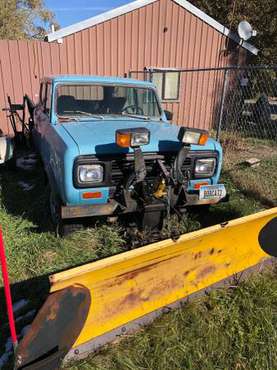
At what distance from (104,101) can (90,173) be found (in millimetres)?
1640

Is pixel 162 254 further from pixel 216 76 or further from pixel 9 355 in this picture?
pixel 216 76

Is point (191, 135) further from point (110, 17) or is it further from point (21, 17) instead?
point (21, 17)

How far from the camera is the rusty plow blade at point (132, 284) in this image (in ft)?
6.31

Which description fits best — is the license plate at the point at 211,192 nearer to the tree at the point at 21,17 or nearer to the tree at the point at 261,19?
the tree at the point at 261,19

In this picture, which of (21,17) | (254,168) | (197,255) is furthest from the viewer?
(21,17)

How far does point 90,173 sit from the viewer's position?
3.06 m

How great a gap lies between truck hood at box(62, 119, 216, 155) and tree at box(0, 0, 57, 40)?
22102 mm

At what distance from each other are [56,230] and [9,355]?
160 cm

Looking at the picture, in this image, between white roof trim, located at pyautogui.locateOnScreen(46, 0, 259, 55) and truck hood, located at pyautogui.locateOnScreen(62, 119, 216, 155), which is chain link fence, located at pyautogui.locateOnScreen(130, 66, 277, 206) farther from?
truck hood, located at pyautogui.locateOnScreen(62, 119, 216, 155)

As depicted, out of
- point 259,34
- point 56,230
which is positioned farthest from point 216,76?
point 56,230

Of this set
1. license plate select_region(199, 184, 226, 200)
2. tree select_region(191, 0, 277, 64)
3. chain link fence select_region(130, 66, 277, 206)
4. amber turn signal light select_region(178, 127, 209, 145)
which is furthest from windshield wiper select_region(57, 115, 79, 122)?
tree select_region(191, 0, 277, 64)

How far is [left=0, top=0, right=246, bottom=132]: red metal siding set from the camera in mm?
9195

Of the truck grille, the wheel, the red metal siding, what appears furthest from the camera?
the red metal siding

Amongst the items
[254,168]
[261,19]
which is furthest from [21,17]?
[254,168]
